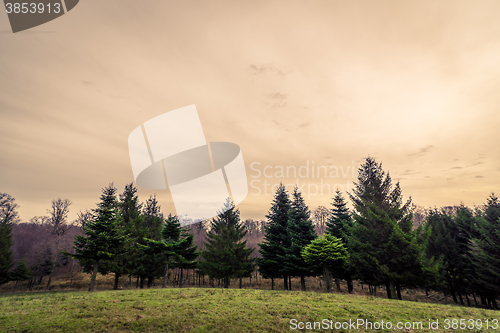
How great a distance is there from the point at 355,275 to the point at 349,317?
54.9ft

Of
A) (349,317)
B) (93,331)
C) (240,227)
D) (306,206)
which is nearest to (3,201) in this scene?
(240,227)

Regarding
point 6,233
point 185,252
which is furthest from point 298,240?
point 6,233

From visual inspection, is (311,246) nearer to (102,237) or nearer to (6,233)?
(102,237)

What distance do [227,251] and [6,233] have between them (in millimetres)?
37603

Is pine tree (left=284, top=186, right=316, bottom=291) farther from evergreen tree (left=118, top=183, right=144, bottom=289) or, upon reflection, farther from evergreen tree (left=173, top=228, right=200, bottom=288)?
evergreen tree (left=118, top=183, right=144, bottom=289)

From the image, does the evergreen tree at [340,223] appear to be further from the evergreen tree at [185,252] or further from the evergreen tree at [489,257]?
the evergreen tree at [185,252]

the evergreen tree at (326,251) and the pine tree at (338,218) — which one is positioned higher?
the pine tree at (338,218)

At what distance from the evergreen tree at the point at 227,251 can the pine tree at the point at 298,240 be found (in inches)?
242

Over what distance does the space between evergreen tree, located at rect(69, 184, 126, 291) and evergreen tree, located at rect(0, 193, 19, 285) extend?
59.1ft

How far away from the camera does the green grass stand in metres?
9.34

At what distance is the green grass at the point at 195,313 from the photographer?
9344mm

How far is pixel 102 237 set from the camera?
846 inches

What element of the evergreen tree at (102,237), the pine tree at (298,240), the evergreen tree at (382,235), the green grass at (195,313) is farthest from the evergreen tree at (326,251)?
the evergreen tree at (102,237)

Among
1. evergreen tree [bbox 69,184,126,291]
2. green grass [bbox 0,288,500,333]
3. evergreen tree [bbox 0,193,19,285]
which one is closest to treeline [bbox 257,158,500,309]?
green grass [bbox 0,288,500,333]
